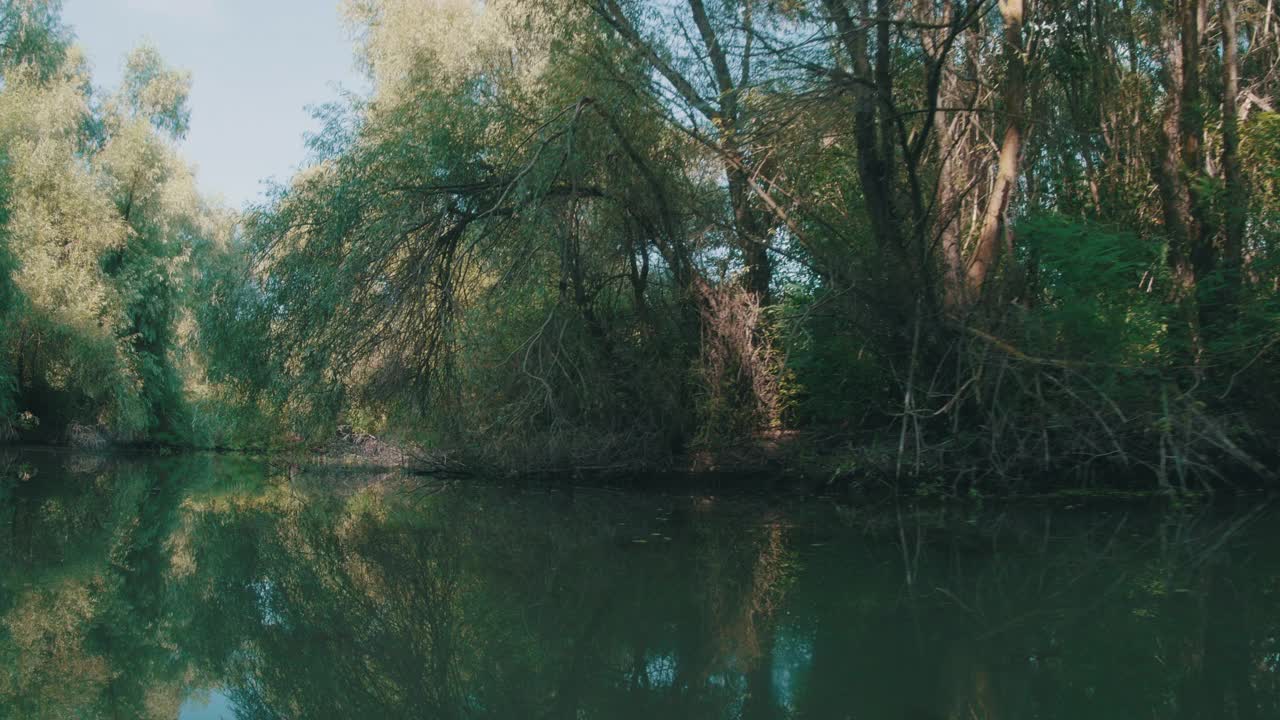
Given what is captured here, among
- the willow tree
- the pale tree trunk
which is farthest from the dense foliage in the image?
the willow tree

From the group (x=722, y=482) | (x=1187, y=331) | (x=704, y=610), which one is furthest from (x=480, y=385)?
(x=1187, y=331)

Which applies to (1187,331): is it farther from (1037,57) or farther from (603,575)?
(603,575)

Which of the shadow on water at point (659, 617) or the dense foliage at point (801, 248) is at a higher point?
the dense foliage at point (801, 248)

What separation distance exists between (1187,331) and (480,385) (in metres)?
7.32

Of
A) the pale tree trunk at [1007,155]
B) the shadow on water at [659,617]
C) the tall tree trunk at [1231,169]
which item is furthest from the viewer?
the pale tree trunk at [1007,155]

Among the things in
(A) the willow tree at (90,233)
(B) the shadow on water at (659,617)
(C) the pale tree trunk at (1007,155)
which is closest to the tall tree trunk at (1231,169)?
(C) the pale tree trunk at (1007,155)

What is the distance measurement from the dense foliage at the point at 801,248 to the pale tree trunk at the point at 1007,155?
32mm

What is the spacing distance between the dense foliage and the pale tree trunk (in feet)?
0.10

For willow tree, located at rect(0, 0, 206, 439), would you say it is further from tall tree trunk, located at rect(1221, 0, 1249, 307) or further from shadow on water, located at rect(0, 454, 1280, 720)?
tall tree trunk, located at rect(1221, 0, 1249, 307)

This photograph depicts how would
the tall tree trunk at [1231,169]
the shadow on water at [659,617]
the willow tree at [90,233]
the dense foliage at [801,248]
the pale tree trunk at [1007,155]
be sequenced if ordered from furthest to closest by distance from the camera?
the willow tree at [90,233], the pale tree trunk at [1007,155], the tall tree trunk at [1231,169], the dense foliage at [801,248], the shadow on water at [659,617]

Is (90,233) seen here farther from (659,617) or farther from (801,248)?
(659,617)

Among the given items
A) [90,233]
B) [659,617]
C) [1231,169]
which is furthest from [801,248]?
[90,233]

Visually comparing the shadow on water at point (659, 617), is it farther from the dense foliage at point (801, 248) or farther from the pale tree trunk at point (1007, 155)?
the pale tree trunk at point (1007, 155)

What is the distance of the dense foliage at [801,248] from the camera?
898 cm
